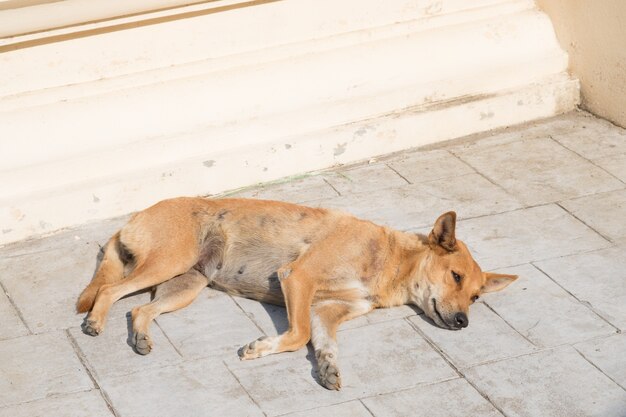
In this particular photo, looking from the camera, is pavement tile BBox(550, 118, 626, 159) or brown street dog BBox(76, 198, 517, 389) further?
pavement tile BBox(550, 118, 626, 159)

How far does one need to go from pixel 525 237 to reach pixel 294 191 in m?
1.65

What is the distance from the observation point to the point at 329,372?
582 centimetres

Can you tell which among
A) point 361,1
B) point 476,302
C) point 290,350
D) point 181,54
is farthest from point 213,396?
point 361,1

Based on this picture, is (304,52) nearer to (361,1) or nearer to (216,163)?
(361,1)

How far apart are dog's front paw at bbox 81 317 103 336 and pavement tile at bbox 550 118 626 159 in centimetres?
418

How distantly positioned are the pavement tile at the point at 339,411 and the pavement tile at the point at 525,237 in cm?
177

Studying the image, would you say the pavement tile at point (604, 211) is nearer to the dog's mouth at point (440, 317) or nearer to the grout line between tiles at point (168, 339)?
the dog's mouth at point (440, 317)

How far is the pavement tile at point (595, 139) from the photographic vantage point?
28.6 feet

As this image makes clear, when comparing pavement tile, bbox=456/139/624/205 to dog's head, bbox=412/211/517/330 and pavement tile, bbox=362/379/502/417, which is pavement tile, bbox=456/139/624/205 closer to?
dog's head, bbox=412/211/517/330

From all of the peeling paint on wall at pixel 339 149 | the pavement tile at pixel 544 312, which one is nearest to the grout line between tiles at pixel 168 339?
the pavement tile at pixel 544 312

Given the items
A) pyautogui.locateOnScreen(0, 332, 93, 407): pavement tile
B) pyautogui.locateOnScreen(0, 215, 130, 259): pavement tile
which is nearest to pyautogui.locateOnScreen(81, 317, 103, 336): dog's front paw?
pyautogui.locateOnScreen(0, 332, 93, 407): pavement tile

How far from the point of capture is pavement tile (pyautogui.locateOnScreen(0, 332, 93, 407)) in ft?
18.7

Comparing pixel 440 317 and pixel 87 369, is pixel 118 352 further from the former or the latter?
pixel 440 317

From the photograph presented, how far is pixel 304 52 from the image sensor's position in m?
8.48
